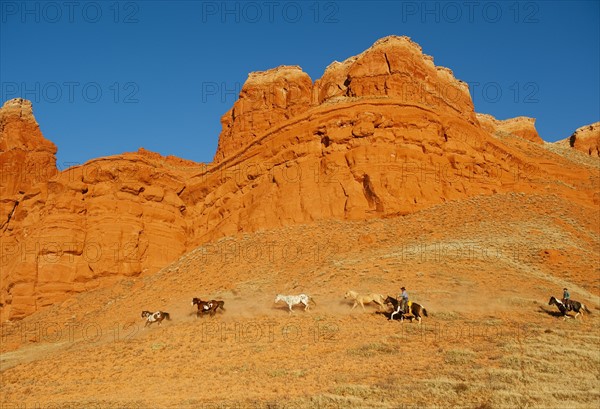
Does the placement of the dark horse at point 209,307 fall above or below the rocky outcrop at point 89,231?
below

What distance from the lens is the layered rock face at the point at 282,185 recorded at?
38.7 metres

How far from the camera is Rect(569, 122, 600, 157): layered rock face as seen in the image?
93750 millimetres

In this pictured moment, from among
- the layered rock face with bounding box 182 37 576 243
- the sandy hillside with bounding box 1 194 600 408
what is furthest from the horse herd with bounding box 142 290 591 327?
the layered rock face with bounding box 182 37 576 243

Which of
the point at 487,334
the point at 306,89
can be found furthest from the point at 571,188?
the point at 487,334

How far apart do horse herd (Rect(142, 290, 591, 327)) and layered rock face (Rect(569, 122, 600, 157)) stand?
82.9 m

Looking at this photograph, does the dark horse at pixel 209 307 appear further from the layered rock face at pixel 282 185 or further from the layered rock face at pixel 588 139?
the layered rock face at pixel 588 139

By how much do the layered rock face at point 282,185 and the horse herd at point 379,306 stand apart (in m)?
12.1

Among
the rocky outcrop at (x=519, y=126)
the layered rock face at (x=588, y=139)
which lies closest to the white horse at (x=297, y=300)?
the rocky outcrop at (x=519, y=126)

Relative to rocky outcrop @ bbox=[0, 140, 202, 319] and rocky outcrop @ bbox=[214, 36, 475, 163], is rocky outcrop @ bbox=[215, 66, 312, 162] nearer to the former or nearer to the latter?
rocky outcrop @ bbox=[214, 36, 475, 163]

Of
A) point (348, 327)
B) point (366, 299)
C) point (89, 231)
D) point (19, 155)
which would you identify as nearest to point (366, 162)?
point (366, 299)

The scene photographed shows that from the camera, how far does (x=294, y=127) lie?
43.8m

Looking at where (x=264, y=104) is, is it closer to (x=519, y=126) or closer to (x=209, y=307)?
(x=209, y=307)

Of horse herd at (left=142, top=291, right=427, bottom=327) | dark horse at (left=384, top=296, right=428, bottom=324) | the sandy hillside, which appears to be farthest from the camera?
horse herd at (left=142, top=291, right=427, bottom=327)

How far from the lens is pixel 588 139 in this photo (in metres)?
95.5
